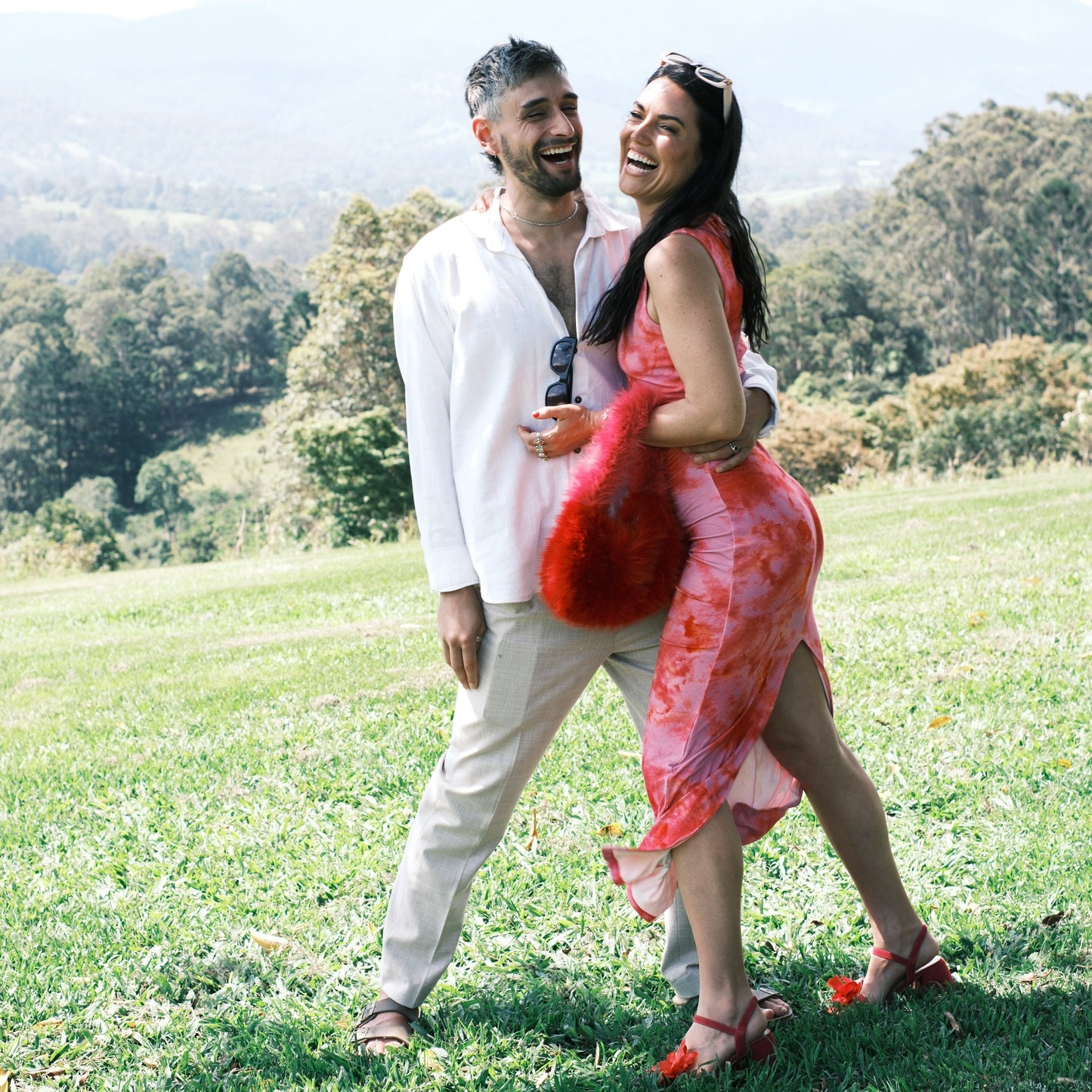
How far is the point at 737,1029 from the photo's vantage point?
2.41m

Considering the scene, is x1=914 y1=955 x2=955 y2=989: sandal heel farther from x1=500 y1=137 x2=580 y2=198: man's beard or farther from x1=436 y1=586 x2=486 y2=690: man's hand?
x1=500 y1=137 x2=580 y2=198: man's beard

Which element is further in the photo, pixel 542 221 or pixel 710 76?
pixel 542 221

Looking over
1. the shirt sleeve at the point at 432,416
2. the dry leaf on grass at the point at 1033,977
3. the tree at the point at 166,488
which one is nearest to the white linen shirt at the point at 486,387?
the shirt sleeve at the point at 432,416

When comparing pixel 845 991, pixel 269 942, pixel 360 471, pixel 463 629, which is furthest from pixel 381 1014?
pixel 360 471

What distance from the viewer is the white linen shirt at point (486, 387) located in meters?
2.43

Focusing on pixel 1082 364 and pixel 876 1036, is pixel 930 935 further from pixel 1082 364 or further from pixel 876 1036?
pixel 1082 364

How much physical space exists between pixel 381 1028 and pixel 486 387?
148cm

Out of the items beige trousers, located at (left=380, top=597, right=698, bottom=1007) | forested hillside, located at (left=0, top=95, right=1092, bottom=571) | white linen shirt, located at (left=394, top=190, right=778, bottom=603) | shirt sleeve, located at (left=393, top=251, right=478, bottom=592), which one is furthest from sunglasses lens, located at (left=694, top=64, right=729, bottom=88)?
forested hillside, located at (left=0, top=95, right=1092, bottom=571)

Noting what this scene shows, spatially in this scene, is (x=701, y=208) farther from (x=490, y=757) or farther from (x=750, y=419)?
(x=490, y=757)

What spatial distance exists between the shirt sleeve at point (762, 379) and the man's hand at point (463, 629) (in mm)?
740

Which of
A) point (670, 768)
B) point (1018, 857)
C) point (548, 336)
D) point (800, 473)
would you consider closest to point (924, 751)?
point (1018, 857)

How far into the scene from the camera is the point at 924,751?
13.4 ft

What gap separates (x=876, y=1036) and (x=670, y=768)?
2.45ft

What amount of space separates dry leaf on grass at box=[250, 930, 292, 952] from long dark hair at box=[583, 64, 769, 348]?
6.03 ft
